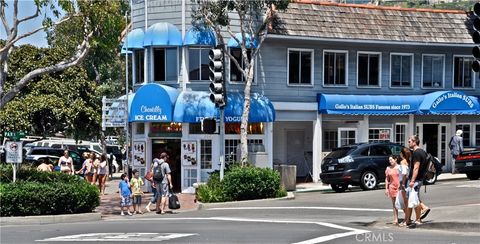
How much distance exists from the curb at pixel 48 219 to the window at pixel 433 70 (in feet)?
61.4

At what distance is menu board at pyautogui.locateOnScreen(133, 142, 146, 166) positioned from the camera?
30.1 meters

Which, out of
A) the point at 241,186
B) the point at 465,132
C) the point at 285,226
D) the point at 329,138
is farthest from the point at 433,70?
the point at 285,226

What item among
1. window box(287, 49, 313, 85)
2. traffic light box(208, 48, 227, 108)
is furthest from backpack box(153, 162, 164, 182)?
window box(287, 49, 313, 85)

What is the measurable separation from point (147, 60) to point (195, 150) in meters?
4.15

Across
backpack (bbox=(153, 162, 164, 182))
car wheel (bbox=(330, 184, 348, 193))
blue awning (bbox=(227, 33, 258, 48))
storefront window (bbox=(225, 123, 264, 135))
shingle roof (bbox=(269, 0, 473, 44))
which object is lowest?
car wheel (bbox=(330, 184, 348, 193))

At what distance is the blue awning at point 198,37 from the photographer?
94.5 feet

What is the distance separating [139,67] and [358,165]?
1010cm

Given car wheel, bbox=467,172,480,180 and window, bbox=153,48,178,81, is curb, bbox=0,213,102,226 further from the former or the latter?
car wheel, bbox=467,172,480,180

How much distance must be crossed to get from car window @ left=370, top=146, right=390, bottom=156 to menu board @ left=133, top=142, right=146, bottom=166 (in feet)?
30.0

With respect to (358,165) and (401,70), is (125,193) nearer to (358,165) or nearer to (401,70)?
(358,165)

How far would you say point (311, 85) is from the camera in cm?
3147

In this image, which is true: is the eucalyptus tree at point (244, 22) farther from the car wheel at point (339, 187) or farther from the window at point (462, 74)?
the window at point (462, 74)

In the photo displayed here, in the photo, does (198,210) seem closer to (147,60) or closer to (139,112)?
(139,112)

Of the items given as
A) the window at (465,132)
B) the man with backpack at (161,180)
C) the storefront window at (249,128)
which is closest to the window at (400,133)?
the window at (465,132)
